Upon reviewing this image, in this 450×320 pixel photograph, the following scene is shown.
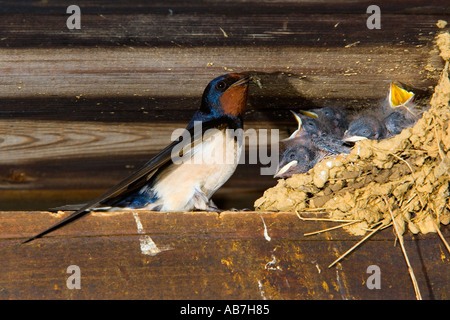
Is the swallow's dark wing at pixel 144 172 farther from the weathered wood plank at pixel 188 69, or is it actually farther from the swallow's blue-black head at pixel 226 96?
the weathered wood plank at pixel 188 69

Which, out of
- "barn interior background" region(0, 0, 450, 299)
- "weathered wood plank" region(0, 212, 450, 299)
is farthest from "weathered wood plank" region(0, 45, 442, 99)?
"weathered wood plank" region(0, 212, 450, 299)

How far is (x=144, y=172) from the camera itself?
2.11m

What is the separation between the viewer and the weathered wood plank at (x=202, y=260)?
182 cm

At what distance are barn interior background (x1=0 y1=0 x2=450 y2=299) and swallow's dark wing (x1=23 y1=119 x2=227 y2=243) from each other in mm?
36

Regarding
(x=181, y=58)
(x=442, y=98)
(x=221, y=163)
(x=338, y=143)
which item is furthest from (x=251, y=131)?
(x=442, y=98)

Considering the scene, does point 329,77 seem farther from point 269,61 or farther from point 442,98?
point 442,98

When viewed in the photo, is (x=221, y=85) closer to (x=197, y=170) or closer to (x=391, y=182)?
(x=197, y=170)

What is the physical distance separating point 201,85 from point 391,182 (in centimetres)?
79

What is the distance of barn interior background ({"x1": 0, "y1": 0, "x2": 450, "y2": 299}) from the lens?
1840 mm

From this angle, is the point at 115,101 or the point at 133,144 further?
the point at 133,144

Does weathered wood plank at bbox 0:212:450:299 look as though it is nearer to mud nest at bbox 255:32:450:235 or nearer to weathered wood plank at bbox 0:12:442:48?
mud nest at bbox 255:32:450:235

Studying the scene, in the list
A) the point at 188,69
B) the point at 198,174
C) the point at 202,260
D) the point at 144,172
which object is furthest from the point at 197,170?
the point at 202,260
